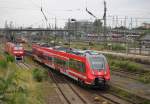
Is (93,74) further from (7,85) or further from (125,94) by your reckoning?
(7,85)

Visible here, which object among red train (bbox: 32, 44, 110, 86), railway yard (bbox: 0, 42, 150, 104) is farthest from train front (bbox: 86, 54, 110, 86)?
railway yard (bbox: 0, 42, 150, 104)

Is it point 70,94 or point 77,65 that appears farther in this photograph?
point 77,65

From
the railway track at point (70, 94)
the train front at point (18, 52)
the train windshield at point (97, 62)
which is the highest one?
the train windshield at point (97, 62)

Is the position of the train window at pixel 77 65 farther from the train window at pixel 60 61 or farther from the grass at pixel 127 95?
the train window at pixel 60 61

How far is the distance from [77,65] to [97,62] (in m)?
2.75

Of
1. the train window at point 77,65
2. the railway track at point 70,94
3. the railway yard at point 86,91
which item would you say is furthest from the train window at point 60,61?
the railway track at point 70,94

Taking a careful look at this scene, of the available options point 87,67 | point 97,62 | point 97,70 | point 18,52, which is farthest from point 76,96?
point 18,52

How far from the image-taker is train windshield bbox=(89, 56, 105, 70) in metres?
27.6

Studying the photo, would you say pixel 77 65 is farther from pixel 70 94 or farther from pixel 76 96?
pixel 76 96

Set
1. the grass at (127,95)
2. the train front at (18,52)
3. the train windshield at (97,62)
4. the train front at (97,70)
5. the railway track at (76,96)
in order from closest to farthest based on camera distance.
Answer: the grass at (127,95), the railway track at (76,96), the train front at (97,70), the train windshield at (97,62), the train front at (18,52)

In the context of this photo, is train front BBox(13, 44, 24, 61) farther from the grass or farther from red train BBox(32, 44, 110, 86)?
the grass

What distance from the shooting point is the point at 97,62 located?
2786 cm

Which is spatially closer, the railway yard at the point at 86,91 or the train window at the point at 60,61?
the railway yard at the point at 86,91

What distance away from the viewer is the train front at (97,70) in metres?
27.1
